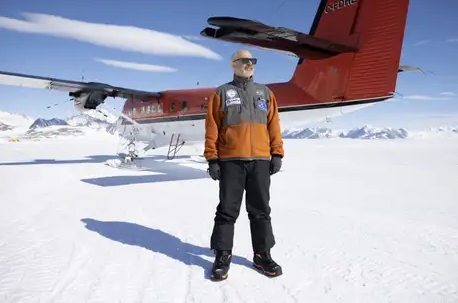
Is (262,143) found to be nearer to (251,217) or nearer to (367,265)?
(251,217)

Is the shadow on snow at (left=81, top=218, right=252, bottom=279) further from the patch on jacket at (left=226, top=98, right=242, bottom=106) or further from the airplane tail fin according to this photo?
the airplane tail fin

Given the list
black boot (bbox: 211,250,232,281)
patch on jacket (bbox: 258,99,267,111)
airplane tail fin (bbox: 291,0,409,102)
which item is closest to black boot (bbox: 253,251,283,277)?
black boot (bbox: 211,250,232,281)

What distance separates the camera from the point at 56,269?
332cm

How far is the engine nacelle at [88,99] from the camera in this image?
44.9 ft

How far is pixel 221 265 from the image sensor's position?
326 cm

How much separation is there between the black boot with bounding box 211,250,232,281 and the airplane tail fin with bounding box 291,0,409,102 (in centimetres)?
635

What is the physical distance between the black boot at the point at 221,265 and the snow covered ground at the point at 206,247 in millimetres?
84

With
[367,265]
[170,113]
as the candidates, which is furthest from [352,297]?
[170,113]

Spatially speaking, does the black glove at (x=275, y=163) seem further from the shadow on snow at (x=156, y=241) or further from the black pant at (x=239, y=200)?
the shadow on snow at (x=156, y=241)

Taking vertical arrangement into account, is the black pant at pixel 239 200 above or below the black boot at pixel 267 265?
above

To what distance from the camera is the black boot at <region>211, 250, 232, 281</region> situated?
3.14 metres

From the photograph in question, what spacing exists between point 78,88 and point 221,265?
13.0 metres

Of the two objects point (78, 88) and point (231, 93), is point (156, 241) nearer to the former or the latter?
point (231, 93)

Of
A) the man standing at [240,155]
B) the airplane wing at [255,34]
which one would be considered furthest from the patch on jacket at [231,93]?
the airplane wing at [255,34]
